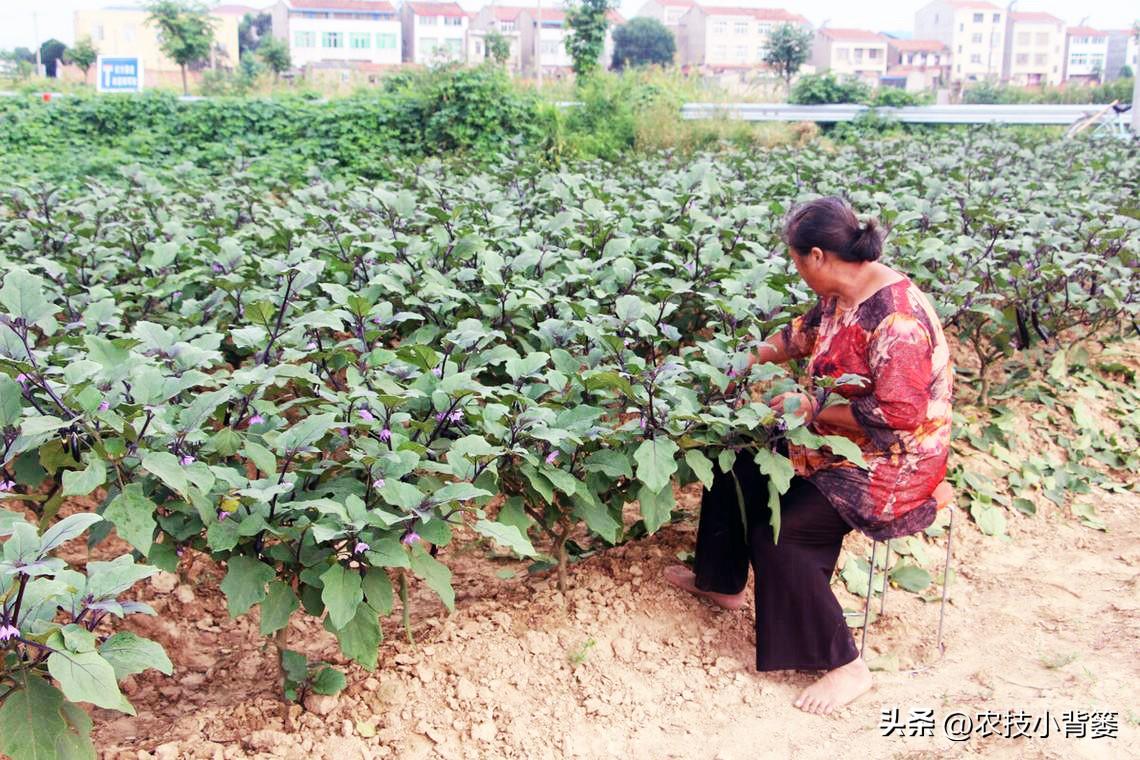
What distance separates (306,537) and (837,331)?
1506mm

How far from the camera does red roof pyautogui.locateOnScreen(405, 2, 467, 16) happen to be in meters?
85.8

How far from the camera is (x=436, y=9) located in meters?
87.2

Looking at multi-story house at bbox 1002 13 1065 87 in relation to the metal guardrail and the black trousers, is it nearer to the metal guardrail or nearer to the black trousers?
the metal guardrail

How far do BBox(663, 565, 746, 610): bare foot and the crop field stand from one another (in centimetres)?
7

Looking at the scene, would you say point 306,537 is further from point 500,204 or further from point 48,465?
point 500,204

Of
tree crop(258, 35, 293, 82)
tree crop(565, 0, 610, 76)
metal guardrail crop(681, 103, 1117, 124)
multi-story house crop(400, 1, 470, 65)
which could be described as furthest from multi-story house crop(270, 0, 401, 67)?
metal guardrail crop(681, 103, 1117, 124)

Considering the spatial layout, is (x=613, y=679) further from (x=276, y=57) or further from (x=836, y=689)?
(x=276, y=57)

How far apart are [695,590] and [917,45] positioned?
92938 mm

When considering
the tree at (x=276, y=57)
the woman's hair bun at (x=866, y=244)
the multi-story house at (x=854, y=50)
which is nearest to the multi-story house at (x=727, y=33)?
the multi-story house at (x=854, y=50)

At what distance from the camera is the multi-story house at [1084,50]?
94.5 metres

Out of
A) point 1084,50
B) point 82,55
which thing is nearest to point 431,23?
point 82,55

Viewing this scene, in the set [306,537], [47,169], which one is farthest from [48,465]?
[47,169]

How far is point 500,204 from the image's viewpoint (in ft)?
16.6

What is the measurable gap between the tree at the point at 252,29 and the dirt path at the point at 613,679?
82.5 meters
